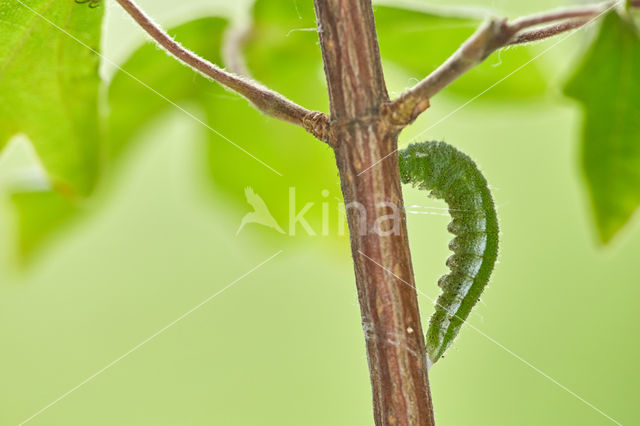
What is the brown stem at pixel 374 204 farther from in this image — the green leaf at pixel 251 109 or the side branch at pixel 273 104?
the green leaf at pixel 251 109

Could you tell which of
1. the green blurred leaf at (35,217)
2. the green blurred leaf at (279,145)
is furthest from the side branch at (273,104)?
the green blurred leaf at (35,217)

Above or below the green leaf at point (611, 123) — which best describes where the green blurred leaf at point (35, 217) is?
below

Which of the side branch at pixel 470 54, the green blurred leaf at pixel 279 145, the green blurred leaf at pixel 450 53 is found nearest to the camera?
the side branch at pixel 470 54

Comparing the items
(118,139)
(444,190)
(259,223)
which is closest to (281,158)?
(259,223)

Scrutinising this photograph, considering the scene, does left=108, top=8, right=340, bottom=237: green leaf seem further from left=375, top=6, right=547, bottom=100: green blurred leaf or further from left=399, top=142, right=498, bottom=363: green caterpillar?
left=399, top=142, right=498, bottom=363: green caterpillar

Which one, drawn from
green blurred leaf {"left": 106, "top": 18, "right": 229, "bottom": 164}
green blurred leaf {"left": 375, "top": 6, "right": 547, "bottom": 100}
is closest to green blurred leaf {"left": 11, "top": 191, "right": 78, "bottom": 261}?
green blurred leaf {"left": 106, "top": 18, "right": 229, "bottom": 164}

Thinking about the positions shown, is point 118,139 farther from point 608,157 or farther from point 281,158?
point 608,157

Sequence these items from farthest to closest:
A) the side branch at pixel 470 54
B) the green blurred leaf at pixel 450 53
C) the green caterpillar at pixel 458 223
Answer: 1. the green blurred leaf at pixel 450 53
2. the green caterpillar at pixel 458 223
3. the side branch at pixel 470 54
